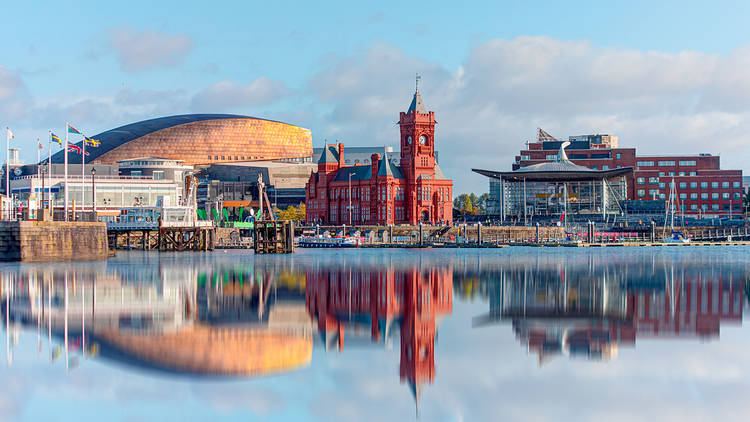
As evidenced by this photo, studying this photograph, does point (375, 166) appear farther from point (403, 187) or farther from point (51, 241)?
point (51, 241)

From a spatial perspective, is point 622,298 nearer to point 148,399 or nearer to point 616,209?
point 148,399

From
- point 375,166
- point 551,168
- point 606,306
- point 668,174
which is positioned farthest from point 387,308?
point 668,174

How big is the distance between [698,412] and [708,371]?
500cm

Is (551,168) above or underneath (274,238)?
above

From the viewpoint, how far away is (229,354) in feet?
90.5

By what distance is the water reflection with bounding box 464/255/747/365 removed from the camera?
1225 inches

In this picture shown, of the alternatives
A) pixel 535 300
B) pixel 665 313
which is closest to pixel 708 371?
pixel 665 313

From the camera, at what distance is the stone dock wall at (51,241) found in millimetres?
72062

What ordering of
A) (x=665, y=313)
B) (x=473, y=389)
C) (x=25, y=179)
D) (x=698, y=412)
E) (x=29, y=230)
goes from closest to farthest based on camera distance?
(x=698, y=412), (x=473, y=389), (x=665, y=313), (x=29, y=230), (x=25, y=179)

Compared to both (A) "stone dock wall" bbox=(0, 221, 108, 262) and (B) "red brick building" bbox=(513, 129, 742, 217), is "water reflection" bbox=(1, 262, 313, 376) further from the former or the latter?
(B) "red brick building" bbox=(513, 129, 742, 217)

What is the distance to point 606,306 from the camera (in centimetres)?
4097

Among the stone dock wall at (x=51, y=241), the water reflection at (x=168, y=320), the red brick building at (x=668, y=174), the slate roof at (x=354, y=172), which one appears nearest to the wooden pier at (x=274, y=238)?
the stone dock wall at (x=51, y=241)

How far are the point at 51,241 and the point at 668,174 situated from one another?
147574mm

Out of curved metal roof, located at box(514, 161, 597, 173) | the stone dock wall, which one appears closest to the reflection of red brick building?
the stone dock wall
